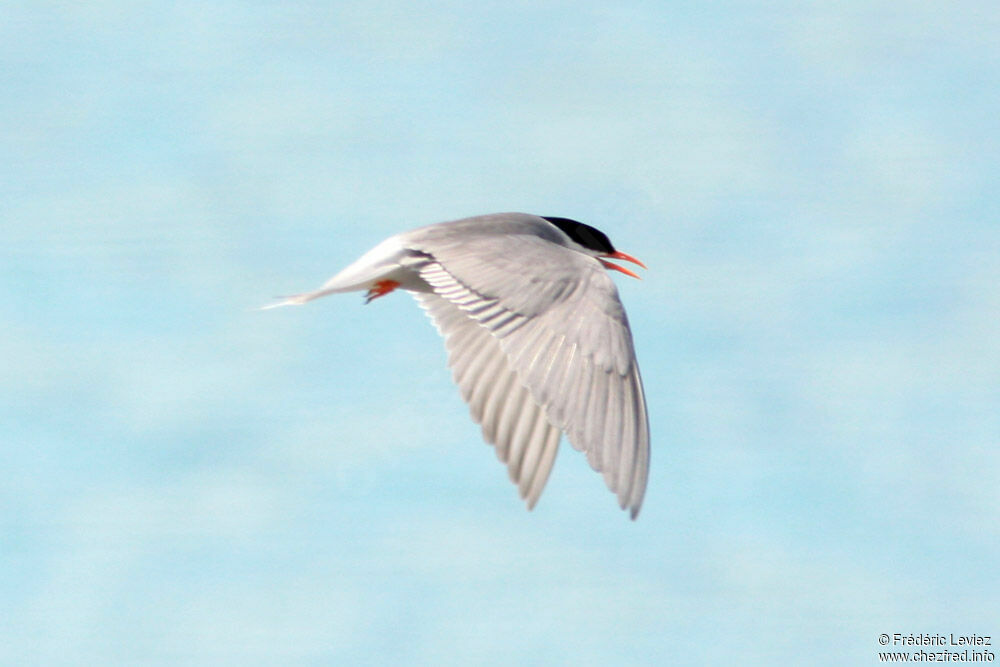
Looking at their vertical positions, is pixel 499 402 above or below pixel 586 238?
below

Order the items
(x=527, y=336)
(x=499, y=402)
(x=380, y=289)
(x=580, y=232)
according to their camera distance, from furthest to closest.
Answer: (x=580, y=232)
(x=380, y=289)
(x=499, y=402)
(x=527, y=336)

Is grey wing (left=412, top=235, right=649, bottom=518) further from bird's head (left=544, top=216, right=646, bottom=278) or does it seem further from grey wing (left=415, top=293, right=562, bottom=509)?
bird's head (left=544, top=216, right=646, bottom=278)

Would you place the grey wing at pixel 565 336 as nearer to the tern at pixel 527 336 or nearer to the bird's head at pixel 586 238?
the tern at pixel 527 336

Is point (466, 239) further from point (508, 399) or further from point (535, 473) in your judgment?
point (535, 473)

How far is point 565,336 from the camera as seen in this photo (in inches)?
317

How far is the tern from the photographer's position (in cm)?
763

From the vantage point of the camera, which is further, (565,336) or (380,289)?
(380,289)

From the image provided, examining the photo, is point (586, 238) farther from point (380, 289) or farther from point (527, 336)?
point (527, 336)

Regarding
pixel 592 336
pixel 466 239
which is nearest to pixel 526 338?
pixel 592 336

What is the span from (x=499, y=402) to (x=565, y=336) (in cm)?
105

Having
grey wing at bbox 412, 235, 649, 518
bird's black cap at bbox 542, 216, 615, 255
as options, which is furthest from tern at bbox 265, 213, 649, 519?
bird's black cap at bbox 542, 216, 615, 255

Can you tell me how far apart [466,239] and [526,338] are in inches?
62.8

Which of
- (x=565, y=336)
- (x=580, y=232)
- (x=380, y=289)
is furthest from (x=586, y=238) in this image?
(x=565, y=336)

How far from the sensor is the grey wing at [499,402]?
8508 mm
